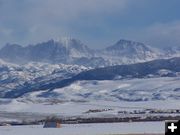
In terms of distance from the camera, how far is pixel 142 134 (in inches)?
2980

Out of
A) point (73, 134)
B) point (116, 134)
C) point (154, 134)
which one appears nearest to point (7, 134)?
point (73, 134)

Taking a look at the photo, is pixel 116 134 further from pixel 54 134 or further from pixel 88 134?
pixel 54 134

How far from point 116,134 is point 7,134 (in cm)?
1581

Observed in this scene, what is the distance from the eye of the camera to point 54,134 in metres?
82.9

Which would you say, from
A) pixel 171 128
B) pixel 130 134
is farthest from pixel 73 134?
pixel 171 128

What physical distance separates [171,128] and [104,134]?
51.0 m

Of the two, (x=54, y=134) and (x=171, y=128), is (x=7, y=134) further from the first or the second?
(x=171, y=128)

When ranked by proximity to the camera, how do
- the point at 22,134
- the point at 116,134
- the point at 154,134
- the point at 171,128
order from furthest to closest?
the point at 22,134, the point at 116,134, the point at 154,134, the point at 171,128

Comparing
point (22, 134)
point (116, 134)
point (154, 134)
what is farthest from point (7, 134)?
point (154, 134)

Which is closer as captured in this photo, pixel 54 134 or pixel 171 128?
pixel 171 128

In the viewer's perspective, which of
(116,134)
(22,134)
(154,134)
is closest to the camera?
(154,134)

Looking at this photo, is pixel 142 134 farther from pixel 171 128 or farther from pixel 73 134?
pixel 171 128

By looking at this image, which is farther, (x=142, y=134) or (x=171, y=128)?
(x=142, y=134)

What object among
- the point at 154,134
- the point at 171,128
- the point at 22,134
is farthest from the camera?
the point at 22,134
